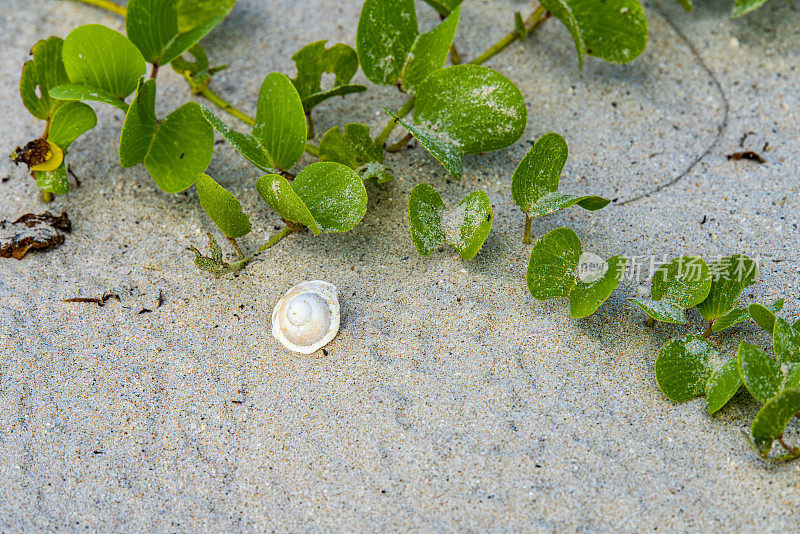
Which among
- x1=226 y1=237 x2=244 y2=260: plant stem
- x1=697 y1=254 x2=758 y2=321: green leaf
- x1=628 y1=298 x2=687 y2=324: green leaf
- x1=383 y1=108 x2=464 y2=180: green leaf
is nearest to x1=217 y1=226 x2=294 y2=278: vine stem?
x1=226 y1=237 x2=244 y2=260: plant stem

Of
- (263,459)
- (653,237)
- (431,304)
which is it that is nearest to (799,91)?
(653,237)

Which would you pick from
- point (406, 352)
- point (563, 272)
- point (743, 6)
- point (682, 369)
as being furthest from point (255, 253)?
point (743, 6)

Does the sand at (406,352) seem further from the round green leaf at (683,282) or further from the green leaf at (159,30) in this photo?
the green leaf at (159,30)

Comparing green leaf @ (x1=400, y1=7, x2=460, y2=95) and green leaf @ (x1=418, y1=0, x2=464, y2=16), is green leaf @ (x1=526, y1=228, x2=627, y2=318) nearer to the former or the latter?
green leaf @ (x1=400, y1=7, x2=460, y2=95)

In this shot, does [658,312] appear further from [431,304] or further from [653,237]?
[431,304]

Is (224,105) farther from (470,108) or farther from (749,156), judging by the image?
(749,156)
